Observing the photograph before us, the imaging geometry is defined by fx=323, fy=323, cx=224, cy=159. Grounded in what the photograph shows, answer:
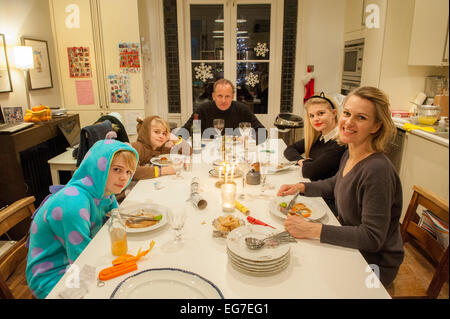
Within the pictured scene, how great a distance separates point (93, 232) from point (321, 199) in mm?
1022

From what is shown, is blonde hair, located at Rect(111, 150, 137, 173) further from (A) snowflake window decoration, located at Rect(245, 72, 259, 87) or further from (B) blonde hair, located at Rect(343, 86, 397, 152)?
(A) snowflake window decoration, located at Rect(245, 72, 259, 87)

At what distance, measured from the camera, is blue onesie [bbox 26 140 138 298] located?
114 centimetres

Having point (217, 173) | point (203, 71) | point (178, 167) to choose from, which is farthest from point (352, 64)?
point (178, 167)

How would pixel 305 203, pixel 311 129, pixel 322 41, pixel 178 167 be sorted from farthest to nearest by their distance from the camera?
pixel 322 41 < pixel 311 129 < pixel 178 167 < pixel 305 203

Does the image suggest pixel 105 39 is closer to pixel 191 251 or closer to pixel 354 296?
pixel 191 251

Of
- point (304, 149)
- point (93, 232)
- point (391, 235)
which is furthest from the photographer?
point (304, 149)

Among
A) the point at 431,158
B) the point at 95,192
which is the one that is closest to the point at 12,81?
the point at 95,192

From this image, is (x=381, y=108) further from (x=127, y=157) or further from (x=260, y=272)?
(x=127, y=157)

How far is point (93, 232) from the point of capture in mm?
1321

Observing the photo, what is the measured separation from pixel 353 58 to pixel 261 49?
1.15 metres

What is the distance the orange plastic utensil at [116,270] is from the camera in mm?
908

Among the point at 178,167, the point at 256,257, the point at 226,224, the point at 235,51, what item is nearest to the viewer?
the point at 256,257

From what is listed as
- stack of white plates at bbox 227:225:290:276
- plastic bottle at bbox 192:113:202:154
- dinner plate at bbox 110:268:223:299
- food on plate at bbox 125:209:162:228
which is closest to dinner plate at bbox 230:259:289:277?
stack of white plates at bbox 227:225:290:276

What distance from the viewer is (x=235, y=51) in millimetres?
4160
